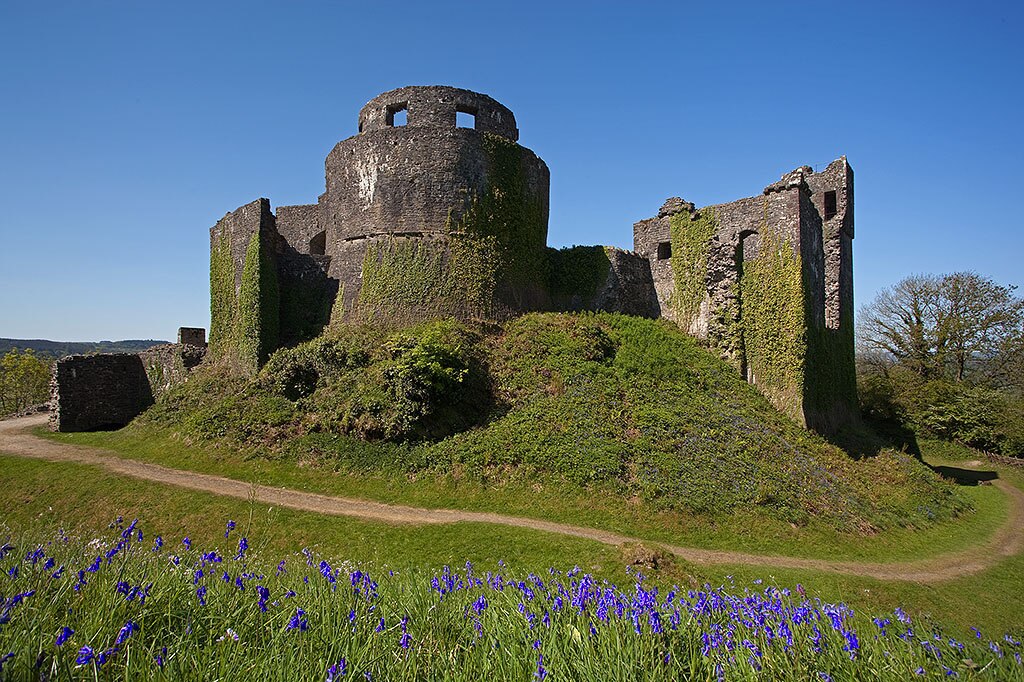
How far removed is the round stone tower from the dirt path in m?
8.70

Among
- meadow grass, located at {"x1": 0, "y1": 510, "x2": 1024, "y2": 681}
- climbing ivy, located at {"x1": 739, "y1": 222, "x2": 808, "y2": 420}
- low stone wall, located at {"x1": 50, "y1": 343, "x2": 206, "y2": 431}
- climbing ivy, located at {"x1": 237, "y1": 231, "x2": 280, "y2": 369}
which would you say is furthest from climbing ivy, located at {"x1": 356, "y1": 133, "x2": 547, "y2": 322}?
meadow grass, located at {"x1": 0, "y1": 510, "x2": 1024, "y2": 681}

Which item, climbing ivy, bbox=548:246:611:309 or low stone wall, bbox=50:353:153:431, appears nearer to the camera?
low stone wall, bbox=50:353:153:431

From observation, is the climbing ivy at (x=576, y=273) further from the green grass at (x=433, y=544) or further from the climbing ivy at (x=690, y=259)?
the green grass at (x=433, y=544)

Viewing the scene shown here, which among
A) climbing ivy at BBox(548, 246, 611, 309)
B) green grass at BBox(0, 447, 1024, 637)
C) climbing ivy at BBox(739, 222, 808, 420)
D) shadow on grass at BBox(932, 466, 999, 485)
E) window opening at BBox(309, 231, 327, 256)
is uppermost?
window opening at BBox(309, 231, 327, 256)

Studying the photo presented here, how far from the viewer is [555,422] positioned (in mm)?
16359

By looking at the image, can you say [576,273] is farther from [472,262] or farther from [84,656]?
[84,656]

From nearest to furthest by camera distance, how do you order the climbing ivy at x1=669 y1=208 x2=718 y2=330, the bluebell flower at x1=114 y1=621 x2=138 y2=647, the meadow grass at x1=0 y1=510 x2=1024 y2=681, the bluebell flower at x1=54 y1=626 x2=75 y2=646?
the bluebell flower at x1=54 y1=626 x2=75 y2=646, the bluebell flower at x1=114 y1=621 x2=138 y2=647, the meadow grass at x1=0 y1=510 x2=1024 y2=681, the climbing ivy at x1=669 y1=208 x2=718 y2=330

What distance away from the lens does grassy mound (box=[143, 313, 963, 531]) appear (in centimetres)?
1429

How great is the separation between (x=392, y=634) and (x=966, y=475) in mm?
28441

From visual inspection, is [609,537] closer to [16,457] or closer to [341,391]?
[341,391]

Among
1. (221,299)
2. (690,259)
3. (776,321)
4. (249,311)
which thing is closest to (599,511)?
(776,321)

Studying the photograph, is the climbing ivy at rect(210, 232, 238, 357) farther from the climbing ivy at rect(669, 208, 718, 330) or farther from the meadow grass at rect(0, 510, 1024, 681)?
the meadow grass at rect(0, 510, 1024, 681)

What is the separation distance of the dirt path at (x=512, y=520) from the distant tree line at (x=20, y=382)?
34.3 metres

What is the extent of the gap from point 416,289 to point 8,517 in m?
13.2
